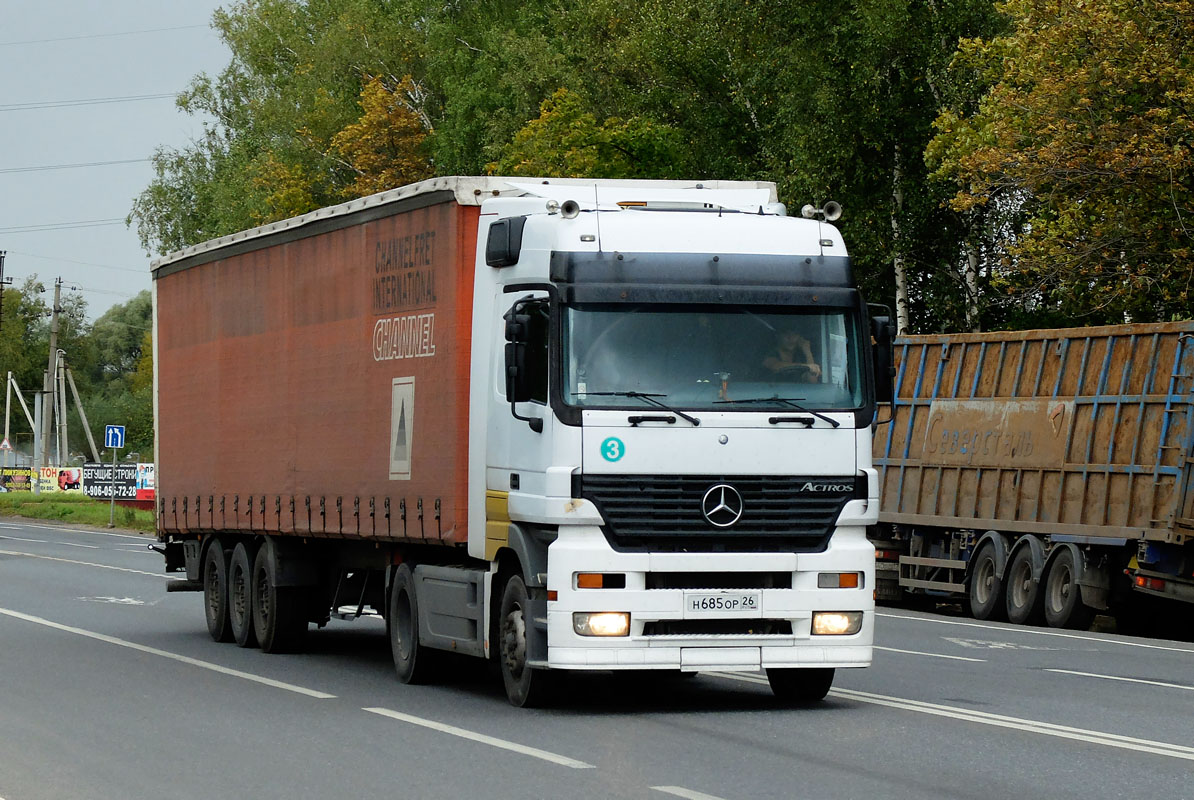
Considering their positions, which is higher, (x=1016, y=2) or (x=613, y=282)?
(x=1016, y=2)

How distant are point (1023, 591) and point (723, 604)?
12630mm

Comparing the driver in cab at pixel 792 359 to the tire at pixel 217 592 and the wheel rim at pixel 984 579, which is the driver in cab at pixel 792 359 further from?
the wheel rim at pixel 984 579

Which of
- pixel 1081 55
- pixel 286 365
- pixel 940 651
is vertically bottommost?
pixel 940 651

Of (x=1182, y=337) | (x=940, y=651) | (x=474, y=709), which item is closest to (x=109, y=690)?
(x=474, y=709)

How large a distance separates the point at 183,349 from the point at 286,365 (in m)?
3.51

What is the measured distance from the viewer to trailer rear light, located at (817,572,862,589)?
42.3 ft

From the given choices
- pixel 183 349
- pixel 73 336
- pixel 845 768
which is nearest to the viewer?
pixel 845 768

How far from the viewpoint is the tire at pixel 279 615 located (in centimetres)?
1823

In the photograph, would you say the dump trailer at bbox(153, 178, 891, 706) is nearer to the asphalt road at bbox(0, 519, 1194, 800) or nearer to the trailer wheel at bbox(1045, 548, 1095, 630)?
the asphalt road at bbox(0, 519, 1194, 800)

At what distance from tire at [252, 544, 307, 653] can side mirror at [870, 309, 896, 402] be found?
6835 millimetres

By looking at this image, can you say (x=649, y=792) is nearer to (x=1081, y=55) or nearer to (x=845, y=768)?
(x=845, y=768)

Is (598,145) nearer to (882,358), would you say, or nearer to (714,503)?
(882,358)

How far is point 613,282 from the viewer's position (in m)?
12.9

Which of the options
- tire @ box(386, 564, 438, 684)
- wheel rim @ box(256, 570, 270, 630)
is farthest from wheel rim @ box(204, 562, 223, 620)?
tire @ box(386, 564, 438, 684)
